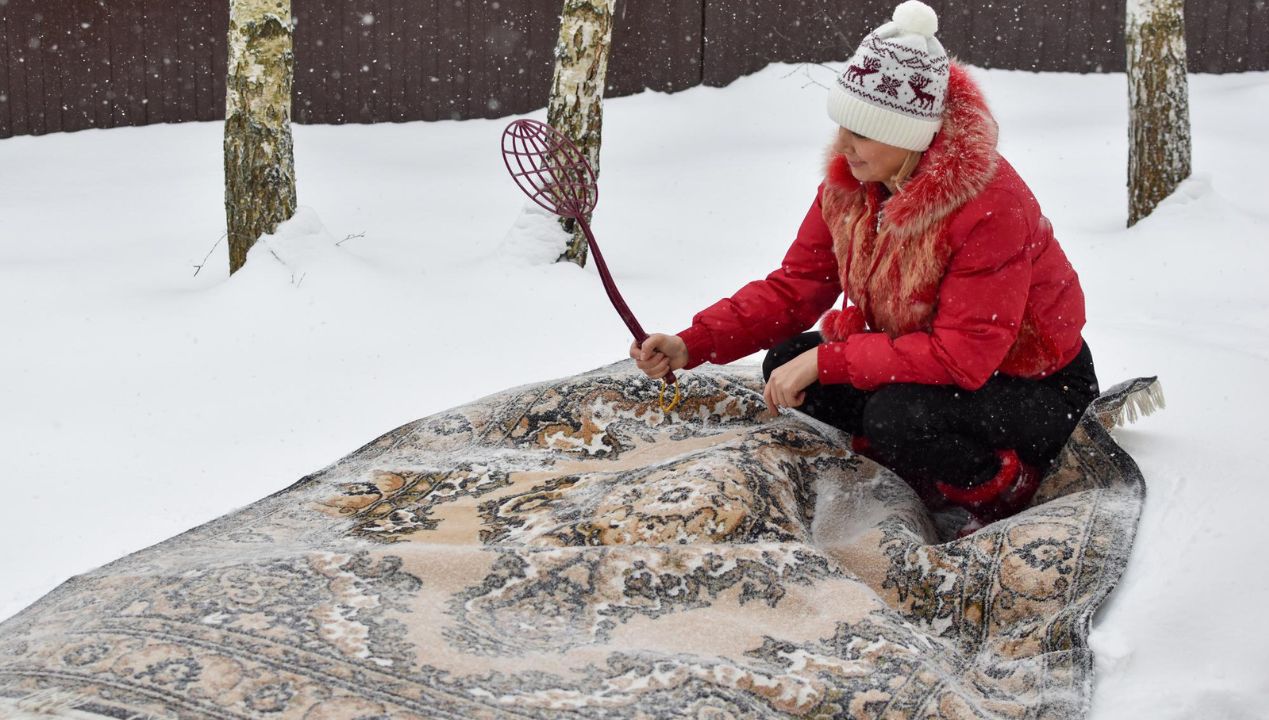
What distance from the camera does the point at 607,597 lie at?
2012 mm

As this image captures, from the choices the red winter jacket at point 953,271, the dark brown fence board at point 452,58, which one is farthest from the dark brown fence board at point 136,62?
the red winter jacket at point 953,271

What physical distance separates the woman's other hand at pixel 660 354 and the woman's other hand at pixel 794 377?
1.00 ft

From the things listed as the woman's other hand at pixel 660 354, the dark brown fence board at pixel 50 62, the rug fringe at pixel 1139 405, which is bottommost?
the rug fringe at pixel 1139 405

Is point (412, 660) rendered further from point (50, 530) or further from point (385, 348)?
point (385, 348)

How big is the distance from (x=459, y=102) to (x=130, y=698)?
765 cm

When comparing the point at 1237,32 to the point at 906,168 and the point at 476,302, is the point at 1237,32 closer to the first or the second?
the point at 476,302

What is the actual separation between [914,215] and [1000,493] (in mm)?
645

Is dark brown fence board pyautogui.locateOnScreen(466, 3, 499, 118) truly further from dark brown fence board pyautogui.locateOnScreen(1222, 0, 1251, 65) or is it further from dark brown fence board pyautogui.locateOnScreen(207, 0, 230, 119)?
dark brown fence board pyautogui.locateOnScreen(1222, 0, 1251, 65)

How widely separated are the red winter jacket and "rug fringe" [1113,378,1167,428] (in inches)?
14.3

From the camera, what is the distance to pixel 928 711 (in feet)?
5.72

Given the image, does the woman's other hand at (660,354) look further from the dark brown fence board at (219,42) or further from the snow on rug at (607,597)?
the dark brown fence board at (219,42)

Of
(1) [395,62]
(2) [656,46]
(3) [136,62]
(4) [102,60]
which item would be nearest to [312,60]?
(1) [395,62]

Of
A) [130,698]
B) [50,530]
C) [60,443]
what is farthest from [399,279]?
[130,698]

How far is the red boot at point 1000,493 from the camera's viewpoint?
2.52 m
